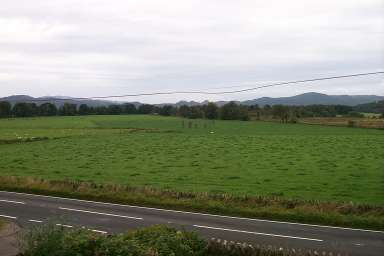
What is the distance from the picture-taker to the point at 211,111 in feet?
474

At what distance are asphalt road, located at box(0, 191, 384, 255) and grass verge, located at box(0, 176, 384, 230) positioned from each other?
0.74 meters

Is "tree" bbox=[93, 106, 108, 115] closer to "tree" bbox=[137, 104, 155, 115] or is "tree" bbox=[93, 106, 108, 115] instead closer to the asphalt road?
"tree" bbox=[137, 104, 155, 115]

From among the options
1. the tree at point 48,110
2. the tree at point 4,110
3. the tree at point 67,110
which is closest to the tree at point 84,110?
the tree at point 67,110

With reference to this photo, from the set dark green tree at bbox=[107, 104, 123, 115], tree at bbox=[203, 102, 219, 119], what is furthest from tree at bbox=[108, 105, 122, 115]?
tree at bbox=[203, 102, 219, 119]

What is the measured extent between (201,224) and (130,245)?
9400mm

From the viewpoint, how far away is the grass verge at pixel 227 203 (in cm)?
2083

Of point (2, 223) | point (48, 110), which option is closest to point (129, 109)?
point (48, 110)

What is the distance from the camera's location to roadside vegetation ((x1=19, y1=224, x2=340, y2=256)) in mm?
11391

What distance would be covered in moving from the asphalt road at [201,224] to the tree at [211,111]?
11724 cm

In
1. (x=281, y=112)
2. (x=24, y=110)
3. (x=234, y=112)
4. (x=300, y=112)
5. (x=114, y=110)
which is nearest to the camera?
(x=281, y=112)

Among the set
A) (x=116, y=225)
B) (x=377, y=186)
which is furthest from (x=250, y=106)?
(x=116, y=225)

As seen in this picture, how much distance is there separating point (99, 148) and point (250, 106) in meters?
99.7

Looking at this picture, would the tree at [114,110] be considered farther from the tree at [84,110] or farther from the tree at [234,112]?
the tree at [234,112]

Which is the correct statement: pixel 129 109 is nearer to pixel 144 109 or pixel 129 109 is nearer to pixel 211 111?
pixel 144 109
